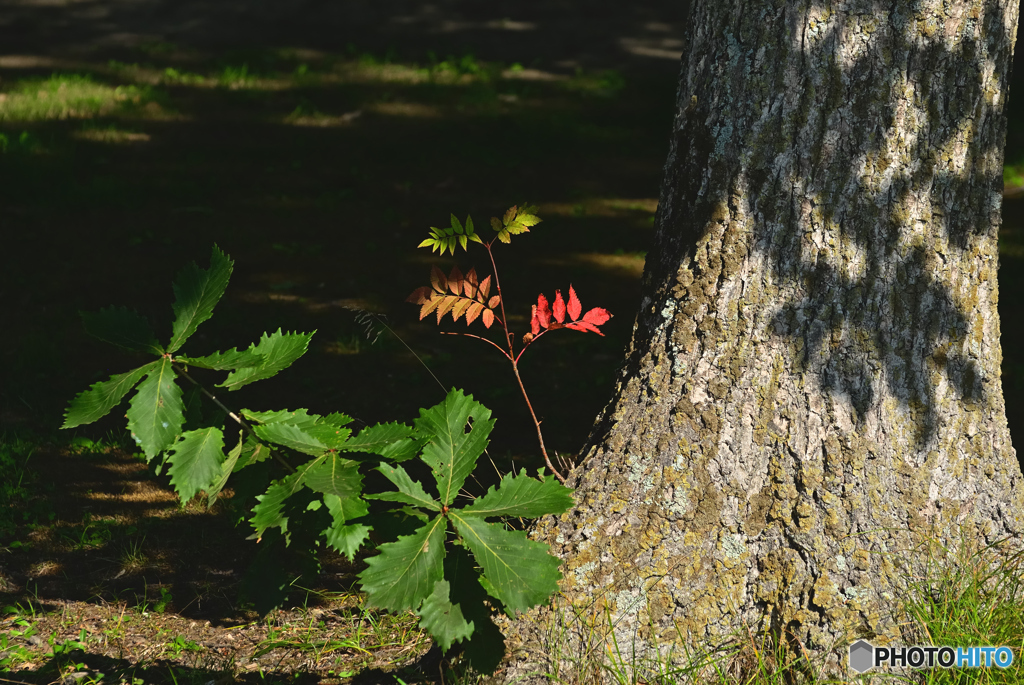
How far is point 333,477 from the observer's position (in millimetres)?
2041

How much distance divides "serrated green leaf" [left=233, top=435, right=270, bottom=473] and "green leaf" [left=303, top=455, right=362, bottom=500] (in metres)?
0.15

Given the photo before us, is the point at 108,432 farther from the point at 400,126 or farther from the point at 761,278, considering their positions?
the point at 400,126

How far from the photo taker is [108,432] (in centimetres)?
476

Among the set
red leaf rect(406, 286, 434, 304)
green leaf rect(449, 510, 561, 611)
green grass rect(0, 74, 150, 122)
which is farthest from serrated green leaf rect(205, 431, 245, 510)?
green grass rect(0, 74, 150, 122)

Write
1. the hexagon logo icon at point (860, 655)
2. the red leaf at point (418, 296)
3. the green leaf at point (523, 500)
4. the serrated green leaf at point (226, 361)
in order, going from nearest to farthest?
the serrated green leaf at point (226, 361)
the green leaf at point (523, 500)
the hexagon logo icon at point (860, 655)
the red leaf at point (418, 296)

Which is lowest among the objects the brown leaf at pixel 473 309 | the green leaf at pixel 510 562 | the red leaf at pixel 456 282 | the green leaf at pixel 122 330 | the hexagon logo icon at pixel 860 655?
the hexagon logo icon at pixel 860 655

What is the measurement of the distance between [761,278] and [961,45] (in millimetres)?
847

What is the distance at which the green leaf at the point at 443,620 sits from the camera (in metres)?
2.30

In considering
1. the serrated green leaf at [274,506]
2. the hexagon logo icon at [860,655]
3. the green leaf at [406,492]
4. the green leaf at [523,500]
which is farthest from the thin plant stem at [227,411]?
the hexagon logo icon at [860,655]

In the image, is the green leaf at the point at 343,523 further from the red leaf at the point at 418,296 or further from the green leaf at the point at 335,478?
the red leaf at the point at 418,296

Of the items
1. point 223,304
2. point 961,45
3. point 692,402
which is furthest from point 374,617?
point 223,304

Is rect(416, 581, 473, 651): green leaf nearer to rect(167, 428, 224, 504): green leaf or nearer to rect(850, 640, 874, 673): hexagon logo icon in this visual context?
rect(167, 428, 224, 504): green leaf

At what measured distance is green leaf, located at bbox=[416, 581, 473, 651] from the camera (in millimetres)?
2299

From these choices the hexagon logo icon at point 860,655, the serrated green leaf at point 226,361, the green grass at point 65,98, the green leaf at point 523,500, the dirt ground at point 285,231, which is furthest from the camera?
the green grass at point 65,98
